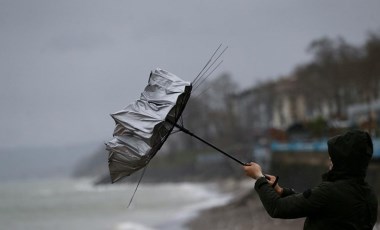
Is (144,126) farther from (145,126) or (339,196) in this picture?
(339,196)

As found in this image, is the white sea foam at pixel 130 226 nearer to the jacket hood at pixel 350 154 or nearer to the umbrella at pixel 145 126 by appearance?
the umbrella at pixel 145 126

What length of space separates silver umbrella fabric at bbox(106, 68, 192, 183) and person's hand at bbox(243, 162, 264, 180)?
0.63 m

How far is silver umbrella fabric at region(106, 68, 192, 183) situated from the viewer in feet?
12.8

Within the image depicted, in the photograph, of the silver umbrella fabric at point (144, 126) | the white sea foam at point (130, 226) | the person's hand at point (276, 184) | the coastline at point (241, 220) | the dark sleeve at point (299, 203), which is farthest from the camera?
the white sea foam at point (130, 226)

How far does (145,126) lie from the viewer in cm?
389

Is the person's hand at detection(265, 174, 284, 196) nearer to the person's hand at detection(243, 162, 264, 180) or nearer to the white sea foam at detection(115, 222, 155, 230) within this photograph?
the person's hand at detection(243, 162, 264, 180)

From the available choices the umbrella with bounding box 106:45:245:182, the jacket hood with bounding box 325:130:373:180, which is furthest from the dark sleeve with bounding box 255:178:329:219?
the umbrella with bounding box 106:45:245:182

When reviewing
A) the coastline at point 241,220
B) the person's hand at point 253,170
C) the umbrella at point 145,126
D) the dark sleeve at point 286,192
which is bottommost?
the dark sleeve at point 286,192

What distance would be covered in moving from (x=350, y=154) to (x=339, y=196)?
206 millimetres

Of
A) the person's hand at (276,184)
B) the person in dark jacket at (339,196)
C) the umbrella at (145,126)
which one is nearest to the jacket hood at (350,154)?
the person in dark jacket at (339,196)

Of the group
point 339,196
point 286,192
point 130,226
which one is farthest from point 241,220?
point 339,196

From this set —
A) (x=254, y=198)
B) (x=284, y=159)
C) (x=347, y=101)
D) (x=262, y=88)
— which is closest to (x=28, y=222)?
(x=254, y=198)

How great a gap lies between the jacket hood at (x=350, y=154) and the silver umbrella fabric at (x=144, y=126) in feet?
3.60

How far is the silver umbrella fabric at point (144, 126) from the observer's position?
390 cm
